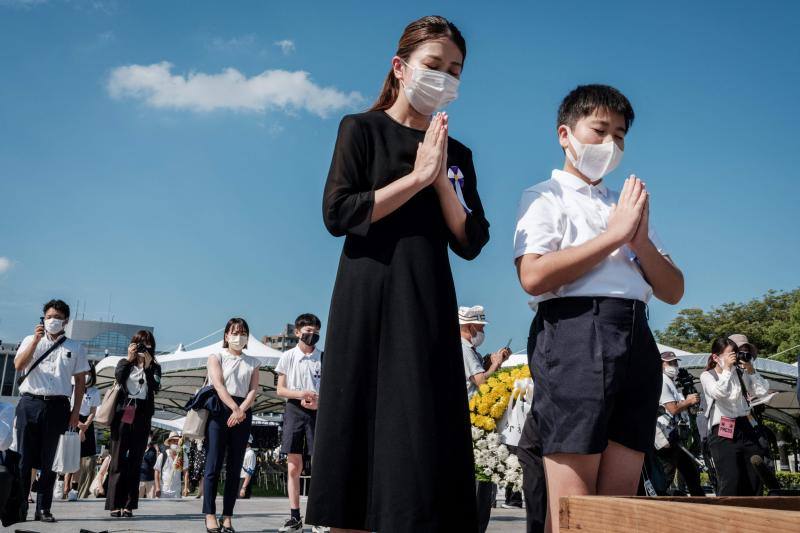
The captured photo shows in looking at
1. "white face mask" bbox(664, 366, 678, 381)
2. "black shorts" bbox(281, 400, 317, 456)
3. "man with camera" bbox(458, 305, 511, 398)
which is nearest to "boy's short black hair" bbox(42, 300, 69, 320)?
"black shorts" bbox(281, 400, 317, 456)

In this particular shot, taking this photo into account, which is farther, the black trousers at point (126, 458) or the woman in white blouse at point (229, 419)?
the black trousers at point (126, 458)

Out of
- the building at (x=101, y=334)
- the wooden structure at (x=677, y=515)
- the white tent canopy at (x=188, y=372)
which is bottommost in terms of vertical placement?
the wooden structure at (x=677, y=515)

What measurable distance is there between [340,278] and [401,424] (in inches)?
18.0

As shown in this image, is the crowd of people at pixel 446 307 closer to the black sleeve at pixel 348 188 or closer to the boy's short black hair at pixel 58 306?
the black sleeve at pixel 348 188

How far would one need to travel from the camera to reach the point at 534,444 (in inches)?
167

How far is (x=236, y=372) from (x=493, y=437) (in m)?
2.81

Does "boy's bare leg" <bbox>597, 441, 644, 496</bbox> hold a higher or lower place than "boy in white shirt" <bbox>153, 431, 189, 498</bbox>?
higher

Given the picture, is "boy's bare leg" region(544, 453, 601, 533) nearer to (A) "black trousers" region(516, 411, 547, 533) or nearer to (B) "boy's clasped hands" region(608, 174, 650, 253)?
(B) "boy's clasped hands" region(608, 174, 650, 253)

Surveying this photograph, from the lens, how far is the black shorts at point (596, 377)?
A: 208 centimetres

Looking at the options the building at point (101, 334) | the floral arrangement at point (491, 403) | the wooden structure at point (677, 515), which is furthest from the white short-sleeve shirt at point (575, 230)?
the building at point (101, 334)

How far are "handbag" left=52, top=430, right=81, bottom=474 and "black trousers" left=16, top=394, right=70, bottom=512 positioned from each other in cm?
158

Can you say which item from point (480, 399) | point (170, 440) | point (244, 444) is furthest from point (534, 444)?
point (170, 440)

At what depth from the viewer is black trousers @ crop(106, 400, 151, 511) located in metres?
8.30

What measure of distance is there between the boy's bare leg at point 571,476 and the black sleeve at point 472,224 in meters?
0.65
